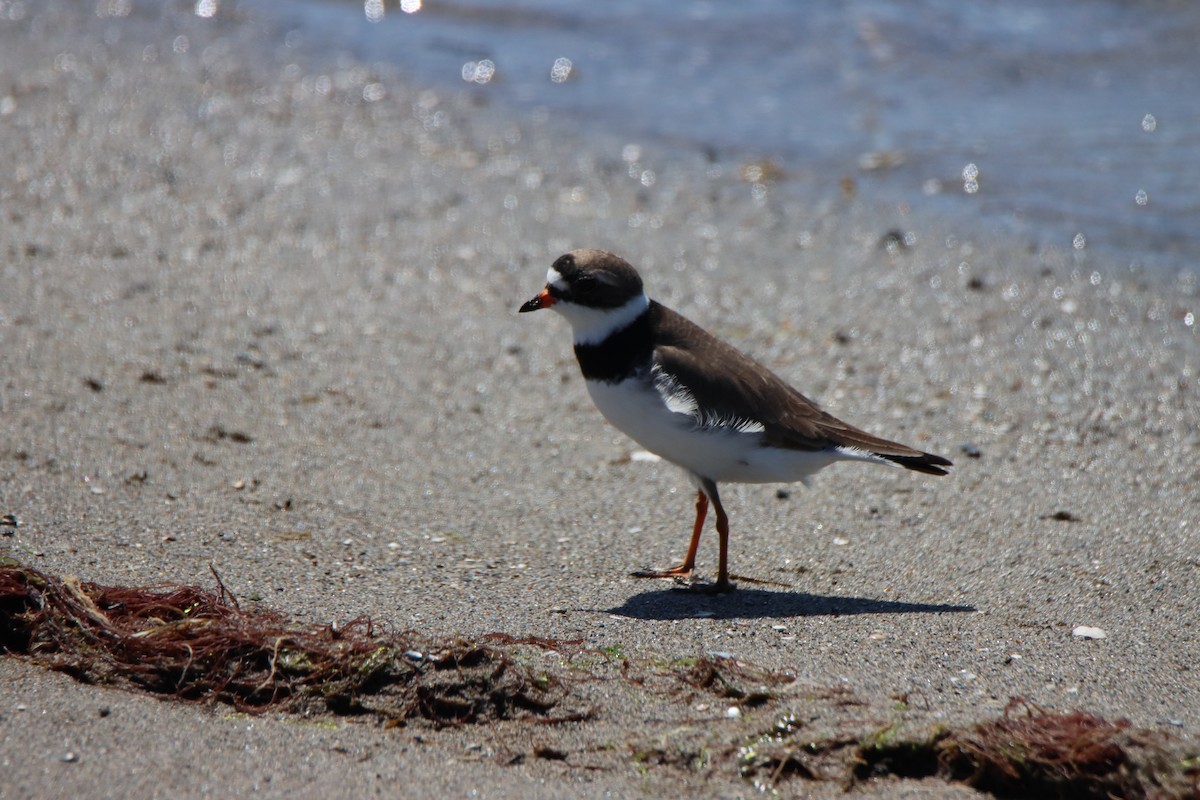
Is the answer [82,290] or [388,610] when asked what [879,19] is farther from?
[388,610]

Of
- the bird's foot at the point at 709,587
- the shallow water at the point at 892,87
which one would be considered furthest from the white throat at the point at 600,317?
the shallow water at the point at 892,87

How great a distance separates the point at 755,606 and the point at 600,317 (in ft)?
3.88

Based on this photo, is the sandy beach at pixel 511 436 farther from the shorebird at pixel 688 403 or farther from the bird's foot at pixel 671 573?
the shorebird at pixel 688 403

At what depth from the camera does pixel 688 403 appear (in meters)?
4.50

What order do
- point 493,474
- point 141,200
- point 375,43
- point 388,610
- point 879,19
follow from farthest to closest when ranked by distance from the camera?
point 879,19
point 375,43
point 141,200
point 493,474
point 388,610

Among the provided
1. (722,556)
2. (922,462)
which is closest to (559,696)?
(722,556)

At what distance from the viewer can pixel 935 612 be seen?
426 cm

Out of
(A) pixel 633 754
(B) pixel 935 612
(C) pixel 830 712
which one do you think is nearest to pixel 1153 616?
(B) pixel 935 612

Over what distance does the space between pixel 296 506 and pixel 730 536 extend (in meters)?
Result: 1.72

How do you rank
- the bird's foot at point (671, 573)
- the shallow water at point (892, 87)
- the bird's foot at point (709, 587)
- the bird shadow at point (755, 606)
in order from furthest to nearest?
the shallow water at point (892, 87) < the bird's foot at point (671, 573) < the bird's foot at point (709, 587) < the bird shadow at point (755, 606)

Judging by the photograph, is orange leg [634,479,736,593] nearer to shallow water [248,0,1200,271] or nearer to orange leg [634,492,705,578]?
orange leg [634,492,705,578]

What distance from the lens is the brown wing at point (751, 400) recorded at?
15.0 ft

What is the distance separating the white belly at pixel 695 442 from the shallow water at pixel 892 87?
3921 millimetres

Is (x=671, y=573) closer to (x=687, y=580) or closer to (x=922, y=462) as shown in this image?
(x=687, y=580)
